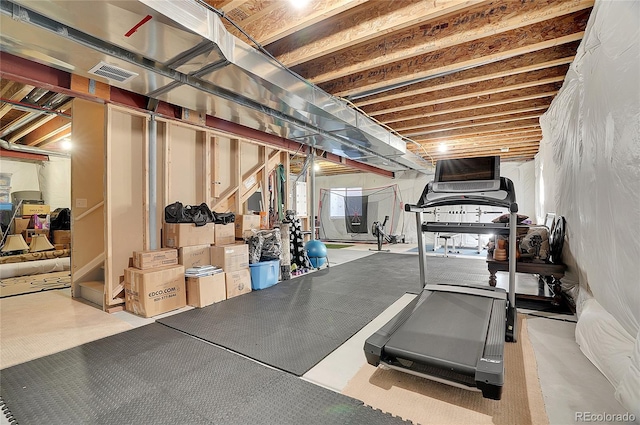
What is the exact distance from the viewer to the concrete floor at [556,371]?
1.63 meters

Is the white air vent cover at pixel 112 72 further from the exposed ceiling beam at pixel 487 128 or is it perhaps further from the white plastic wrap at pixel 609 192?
the exposed ceiling beam at pixel 487 128

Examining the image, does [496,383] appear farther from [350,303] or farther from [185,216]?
[185,216]

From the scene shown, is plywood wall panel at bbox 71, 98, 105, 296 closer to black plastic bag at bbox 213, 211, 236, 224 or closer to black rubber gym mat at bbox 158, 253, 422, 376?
black plastic bag at bbox 213, 211, 236, 224

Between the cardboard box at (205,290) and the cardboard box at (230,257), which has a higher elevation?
the cardboard box at (230,257)

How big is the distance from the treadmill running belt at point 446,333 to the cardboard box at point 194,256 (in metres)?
2.73

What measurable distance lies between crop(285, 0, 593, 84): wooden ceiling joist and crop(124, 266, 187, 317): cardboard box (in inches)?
119

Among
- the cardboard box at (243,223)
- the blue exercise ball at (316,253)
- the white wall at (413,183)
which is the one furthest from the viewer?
the white wall at (413,183)

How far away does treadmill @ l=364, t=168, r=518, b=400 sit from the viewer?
1.71 m

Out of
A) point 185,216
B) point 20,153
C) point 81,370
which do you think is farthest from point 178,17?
point 20,153

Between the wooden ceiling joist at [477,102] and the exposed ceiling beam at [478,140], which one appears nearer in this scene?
the wooden ceiling joist at [477,102]

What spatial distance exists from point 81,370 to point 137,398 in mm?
698

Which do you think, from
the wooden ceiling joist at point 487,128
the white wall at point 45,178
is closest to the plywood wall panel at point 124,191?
the wooden ceiling joist at point 487,128

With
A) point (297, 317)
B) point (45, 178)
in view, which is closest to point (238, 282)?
point (297, 317)

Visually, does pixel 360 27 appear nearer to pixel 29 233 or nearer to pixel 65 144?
pixel 65 144
